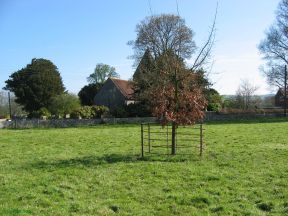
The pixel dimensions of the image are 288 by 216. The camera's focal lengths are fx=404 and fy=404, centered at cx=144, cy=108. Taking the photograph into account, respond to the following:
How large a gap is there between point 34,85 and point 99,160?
4721cm

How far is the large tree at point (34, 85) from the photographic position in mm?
58500

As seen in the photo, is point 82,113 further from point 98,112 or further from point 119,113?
point 119,113

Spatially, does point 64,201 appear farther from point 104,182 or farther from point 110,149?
point 110,149

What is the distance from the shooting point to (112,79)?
62000mm

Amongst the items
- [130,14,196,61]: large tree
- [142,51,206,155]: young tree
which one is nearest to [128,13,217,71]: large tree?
[130,14,196,61]: large tree

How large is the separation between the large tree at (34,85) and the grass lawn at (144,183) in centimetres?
4374

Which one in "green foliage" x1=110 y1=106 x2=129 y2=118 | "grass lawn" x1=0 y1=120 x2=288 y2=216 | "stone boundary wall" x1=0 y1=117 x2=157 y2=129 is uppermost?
"green foliage" x1=110 y1=106 x2=129 y2=118

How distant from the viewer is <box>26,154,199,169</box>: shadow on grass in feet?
42.8

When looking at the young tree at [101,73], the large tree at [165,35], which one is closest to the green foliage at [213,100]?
the large tree at [165,35]

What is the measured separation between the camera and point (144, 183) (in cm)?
1005

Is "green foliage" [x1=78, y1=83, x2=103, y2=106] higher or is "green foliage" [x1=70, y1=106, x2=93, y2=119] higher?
"green foliage" [x1=78, y1=83, x2=103, y2=106]

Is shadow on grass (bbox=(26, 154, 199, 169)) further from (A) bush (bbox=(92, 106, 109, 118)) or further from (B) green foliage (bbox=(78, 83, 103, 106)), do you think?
(B) green foliage (bbox=(78, 83, 103, 106))

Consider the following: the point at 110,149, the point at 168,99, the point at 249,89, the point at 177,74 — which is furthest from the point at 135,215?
the point at 249,89

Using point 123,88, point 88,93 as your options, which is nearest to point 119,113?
point 123,88
